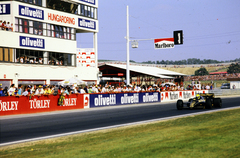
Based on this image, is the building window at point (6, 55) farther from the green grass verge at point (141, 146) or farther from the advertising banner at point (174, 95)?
the green grass verge at point (141, 146)

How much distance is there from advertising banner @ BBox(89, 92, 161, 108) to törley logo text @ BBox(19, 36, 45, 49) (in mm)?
11777

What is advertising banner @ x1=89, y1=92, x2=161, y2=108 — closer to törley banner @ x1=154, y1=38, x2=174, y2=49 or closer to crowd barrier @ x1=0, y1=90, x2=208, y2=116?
crowd barrier @ x1=0, y1=90, x2=208, y2=116

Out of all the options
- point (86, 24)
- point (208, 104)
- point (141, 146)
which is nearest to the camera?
point (141, 146)

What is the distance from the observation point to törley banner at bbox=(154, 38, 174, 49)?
28672 millimetres

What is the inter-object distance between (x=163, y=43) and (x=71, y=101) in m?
11.7

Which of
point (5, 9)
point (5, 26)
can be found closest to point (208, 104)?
point (5, 26)

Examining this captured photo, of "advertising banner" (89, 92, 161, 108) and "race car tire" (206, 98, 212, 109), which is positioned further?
"advertising banner" (89, 92, 161, 108)

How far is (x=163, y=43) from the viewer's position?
1156 inches

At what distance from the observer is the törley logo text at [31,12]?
101ft

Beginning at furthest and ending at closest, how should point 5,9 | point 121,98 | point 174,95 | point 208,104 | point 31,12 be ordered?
1. point 174,95
2. point 31,12
3. point 5,9
4. point 121,98
5. point 208,104

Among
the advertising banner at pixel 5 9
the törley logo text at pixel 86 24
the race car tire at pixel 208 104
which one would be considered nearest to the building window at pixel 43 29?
the advertising banner at pixel 5 9

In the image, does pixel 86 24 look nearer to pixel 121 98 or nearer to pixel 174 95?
pixel 174 95

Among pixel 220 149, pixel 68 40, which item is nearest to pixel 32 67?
pixel 68 40

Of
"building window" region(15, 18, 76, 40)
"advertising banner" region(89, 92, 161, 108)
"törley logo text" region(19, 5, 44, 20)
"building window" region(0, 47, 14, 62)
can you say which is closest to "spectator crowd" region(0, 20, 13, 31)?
"building window" region(15, 18, 76, 40)
